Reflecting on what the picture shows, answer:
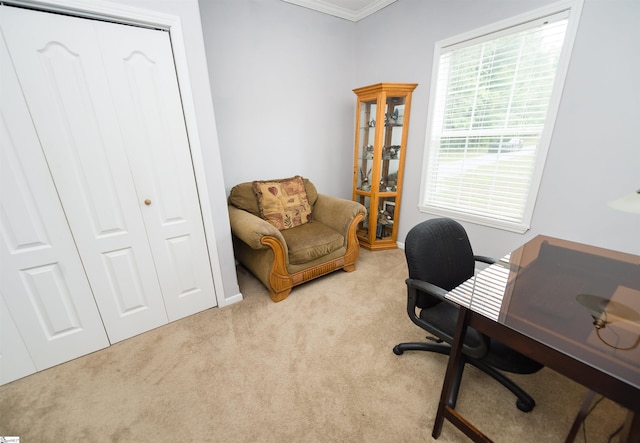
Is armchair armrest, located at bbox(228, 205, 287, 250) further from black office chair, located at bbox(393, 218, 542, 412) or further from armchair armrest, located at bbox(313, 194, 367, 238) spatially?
black office chair, located at bbox(393, 218, 542, 412)

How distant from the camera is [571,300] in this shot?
928 millimetres

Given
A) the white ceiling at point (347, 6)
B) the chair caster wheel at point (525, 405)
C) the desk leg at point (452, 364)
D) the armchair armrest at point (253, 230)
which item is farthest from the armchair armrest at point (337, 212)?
the white ceiling at point (347, 6)

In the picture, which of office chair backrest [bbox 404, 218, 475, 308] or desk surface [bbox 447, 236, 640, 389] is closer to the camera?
desk surface [bbox 447, 236, 640, 389]

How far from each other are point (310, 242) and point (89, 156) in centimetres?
155

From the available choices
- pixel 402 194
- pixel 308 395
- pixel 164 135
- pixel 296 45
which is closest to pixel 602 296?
pixel 308 395

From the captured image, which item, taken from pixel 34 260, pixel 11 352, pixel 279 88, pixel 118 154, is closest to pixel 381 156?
pixel 279 88

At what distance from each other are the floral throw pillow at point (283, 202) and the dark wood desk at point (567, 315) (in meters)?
1.71

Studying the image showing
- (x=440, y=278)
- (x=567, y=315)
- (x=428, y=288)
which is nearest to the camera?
(x=567, y=315)

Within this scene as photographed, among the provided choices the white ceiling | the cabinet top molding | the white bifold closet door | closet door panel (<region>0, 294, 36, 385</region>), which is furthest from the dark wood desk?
the white ceiling

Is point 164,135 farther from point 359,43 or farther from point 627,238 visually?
point 627,238

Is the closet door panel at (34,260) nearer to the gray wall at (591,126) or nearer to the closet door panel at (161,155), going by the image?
the closet door panel at (161,155)

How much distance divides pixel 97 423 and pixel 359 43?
3.99 meters

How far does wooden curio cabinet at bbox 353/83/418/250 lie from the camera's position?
2.65 m

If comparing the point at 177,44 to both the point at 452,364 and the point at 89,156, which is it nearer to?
the point at 89,156
